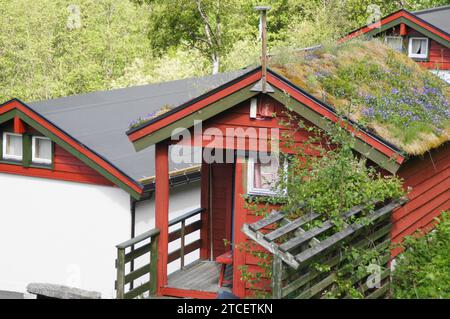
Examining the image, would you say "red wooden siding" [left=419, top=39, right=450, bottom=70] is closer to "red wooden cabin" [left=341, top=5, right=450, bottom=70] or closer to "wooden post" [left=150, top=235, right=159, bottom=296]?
"red wooden cabin" [left=341, top=5, right=450, bottom=70]

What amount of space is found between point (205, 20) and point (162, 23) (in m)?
2.53

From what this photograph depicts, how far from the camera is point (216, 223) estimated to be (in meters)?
14.5

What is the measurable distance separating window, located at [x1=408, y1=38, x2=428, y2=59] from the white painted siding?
1328 cm

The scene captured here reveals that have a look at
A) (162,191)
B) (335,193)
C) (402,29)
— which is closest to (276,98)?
(335,193)

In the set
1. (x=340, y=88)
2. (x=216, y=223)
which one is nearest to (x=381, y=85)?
(x=340, y=88)

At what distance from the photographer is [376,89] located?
1307cm

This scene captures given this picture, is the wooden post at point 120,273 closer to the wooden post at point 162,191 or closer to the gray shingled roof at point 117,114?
the wooden post at point 162,191

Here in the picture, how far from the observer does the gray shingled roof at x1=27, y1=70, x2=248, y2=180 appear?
1656 centimetres

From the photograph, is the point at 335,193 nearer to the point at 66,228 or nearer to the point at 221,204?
the point at 221,204

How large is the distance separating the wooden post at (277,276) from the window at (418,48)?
20134 millimetres

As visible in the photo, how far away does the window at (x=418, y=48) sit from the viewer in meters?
27.8

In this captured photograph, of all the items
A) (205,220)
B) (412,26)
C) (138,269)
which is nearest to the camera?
(138,269)

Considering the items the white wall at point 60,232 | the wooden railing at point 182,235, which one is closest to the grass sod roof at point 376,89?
the wooden railing at point 182,235
